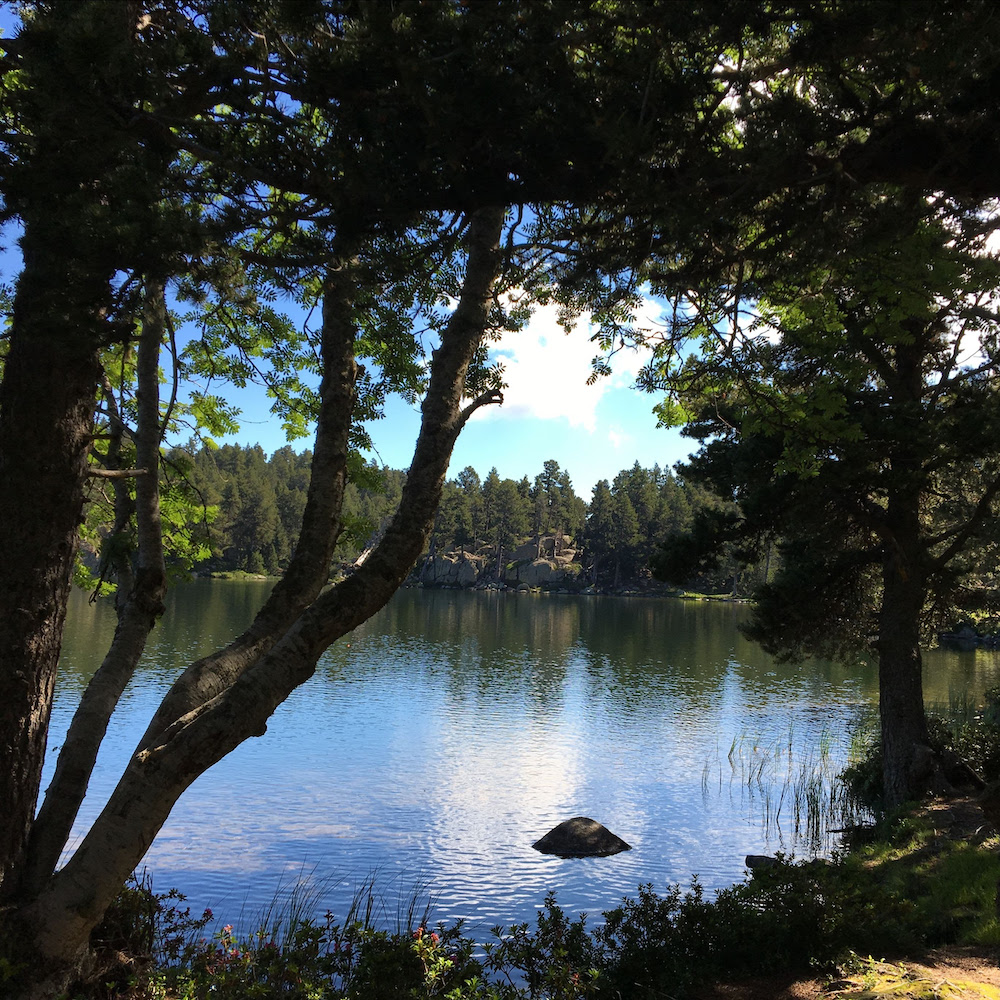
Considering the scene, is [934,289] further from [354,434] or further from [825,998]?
[354,434]

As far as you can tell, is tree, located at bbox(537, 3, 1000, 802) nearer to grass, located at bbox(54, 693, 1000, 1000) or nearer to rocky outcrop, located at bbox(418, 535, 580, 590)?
grass, located at bbox(54, 693, 1000, 1000)

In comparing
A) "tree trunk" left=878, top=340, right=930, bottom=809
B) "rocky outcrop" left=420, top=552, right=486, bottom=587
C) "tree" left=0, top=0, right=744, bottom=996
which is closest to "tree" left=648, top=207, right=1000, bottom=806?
"tree trunk" left=878, top=340, right=930, bottom=809

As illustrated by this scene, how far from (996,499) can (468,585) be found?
3762 inches

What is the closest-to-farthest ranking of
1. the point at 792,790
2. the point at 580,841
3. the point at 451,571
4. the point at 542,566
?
the point at 580,841
the point at 792,790
the point at 542,566
the point at 451,571

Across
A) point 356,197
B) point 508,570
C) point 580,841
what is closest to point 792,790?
point 580,841

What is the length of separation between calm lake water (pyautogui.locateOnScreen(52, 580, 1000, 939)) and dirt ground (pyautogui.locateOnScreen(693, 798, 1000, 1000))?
15.4 feet

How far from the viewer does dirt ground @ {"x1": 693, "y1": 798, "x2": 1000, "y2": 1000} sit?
4.66 meters

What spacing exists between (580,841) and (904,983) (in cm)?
840

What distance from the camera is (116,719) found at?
1914 cm

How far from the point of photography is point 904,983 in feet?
15.8

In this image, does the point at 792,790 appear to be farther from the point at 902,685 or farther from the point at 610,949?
the point at 610,949

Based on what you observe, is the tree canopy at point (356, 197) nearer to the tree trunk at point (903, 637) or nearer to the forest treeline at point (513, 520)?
the tree trunk at point (903, 637)

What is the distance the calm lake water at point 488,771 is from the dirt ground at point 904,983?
4681mm

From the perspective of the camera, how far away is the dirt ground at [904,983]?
466 cm
